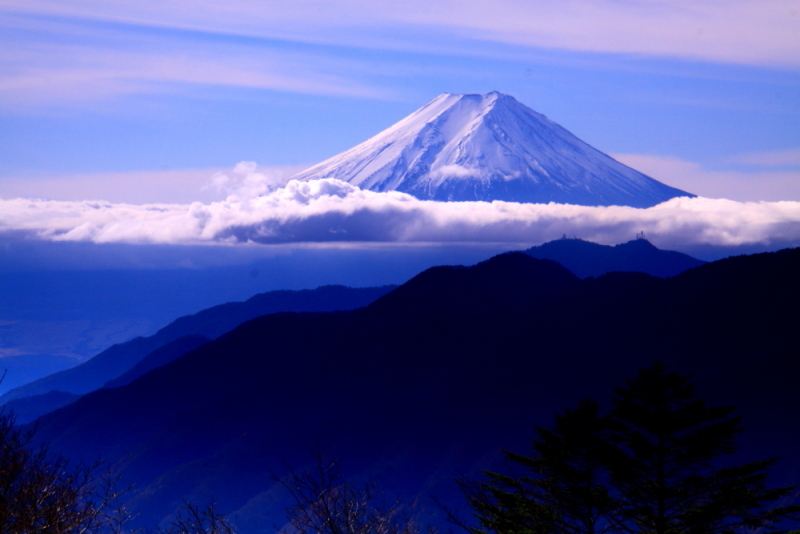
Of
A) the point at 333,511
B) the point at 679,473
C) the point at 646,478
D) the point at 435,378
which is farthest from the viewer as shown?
the point at 435,378

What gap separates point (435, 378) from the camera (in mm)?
156500

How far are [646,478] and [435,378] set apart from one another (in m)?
139

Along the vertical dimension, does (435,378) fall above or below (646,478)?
below

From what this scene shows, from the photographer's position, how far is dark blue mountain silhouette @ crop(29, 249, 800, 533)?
125m

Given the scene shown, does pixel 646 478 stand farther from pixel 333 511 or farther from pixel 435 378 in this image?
pixel 435 378

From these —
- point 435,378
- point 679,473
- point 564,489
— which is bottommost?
point 435,378

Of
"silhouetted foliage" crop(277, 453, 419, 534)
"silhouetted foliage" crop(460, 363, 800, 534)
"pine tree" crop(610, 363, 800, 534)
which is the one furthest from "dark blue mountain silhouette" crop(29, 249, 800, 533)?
"pine tree" crop(610, 363, 800, 534)

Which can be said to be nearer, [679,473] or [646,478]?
[646,478]

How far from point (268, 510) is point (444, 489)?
2785cm

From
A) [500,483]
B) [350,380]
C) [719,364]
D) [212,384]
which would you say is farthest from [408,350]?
[500,483]

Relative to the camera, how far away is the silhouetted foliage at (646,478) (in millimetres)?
17719

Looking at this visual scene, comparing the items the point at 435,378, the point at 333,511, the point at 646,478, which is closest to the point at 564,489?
the point at 646,478

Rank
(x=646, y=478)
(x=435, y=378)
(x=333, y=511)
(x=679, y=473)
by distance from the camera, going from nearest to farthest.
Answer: (x=333, y=511) → (x=646, y=478) → (x=679, y=473) → (x=435, y=378)

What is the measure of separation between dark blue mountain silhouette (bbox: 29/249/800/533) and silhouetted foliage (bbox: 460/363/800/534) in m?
79.5
